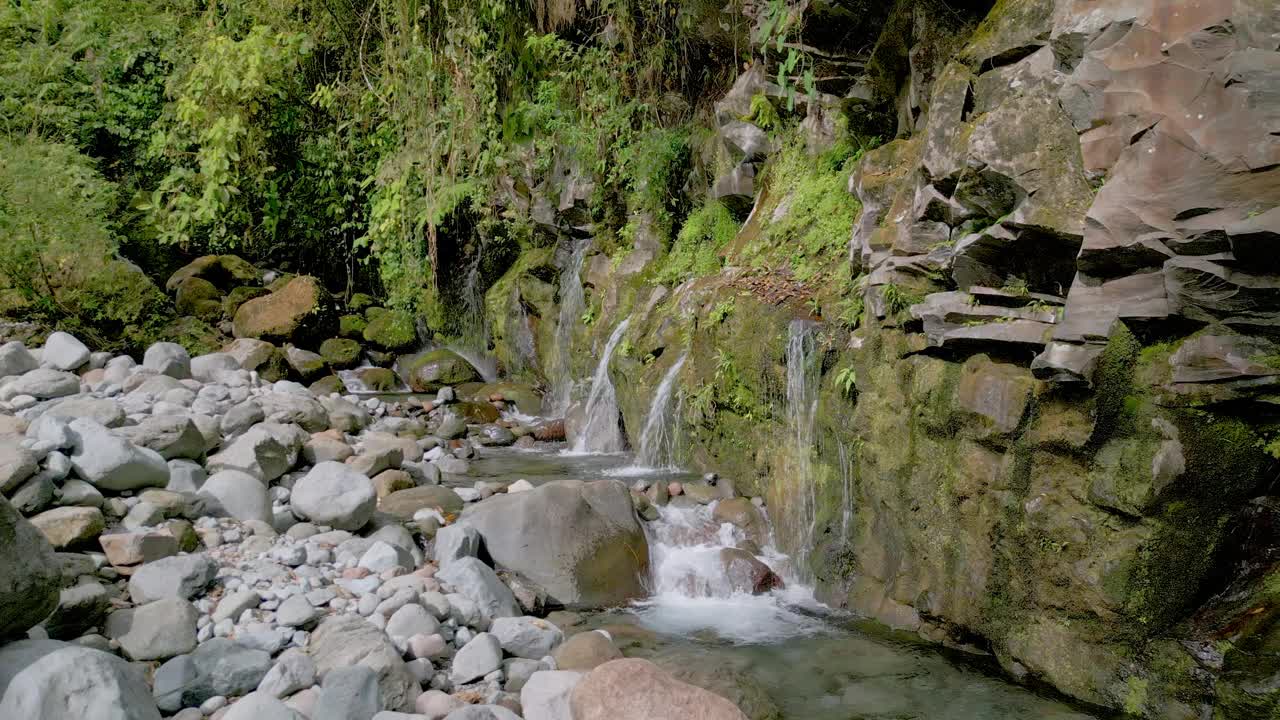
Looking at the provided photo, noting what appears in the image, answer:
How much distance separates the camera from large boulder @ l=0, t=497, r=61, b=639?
2889 millimetres

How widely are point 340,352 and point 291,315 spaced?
0.97 metres

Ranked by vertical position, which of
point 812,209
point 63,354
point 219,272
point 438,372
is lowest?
point 438,372

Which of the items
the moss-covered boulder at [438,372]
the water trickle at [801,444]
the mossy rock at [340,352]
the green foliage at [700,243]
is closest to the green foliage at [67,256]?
the mossy rock at [340,352]

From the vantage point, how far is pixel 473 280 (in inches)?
555

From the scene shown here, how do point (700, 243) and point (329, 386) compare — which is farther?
point (329, 386)

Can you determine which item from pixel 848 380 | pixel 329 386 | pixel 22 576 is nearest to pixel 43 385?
pixel 22 576

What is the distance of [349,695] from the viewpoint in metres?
3.26

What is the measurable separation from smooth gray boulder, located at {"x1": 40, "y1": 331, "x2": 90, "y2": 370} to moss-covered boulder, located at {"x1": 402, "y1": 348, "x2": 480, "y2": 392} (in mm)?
4640

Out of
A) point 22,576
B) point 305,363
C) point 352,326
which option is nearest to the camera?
point 22,576

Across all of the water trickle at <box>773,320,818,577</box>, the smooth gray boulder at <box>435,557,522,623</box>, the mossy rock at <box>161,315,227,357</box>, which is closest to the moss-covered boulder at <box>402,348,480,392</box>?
the mossy rock at <box>161,315,227,357</box>

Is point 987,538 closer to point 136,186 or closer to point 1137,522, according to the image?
point 1137,522

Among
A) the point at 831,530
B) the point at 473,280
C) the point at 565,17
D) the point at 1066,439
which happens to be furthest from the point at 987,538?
the point at 473,280

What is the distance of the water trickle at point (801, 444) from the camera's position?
558 cm

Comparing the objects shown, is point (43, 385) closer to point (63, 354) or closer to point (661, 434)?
point (63, 354)
